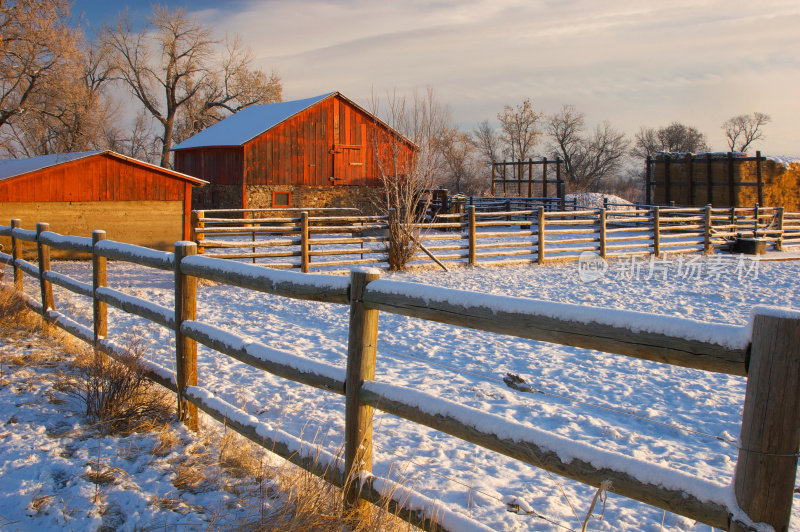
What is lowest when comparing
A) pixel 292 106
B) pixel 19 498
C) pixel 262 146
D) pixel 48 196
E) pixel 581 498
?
pixel 581 498

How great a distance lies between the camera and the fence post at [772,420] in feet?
5.34

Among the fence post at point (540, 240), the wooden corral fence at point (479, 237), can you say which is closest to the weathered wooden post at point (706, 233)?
the wooden corral fence at point (479, 237)

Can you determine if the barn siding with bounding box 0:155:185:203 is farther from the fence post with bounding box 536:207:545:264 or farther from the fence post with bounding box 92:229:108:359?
the fence post with bounding box 92:229:108:359

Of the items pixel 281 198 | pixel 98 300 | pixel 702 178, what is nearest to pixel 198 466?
pixel 98 300

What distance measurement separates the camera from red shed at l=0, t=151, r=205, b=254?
1557cm

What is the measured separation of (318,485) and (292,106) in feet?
87.5

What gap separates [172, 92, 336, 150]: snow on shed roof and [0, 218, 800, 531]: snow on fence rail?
23.2 meters

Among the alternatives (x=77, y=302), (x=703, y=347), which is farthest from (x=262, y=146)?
(x=703, y=347)

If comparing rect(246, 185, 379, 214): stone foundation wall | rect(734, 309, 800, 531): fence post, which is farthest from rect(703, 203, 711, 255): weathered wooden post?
rect(734, 309, 800, 531): fence post

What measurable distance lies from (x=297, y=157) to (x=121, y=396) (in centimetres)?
2327

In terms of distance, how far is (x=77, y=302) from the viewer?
9.87 metres

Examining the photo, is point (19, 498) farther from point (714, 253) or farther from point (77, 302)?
point (714, 253)

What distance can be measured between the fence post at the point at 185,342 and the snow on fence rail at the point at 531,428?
0.05 ft

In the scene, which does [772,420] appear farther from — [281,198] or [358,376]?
[281,198]
